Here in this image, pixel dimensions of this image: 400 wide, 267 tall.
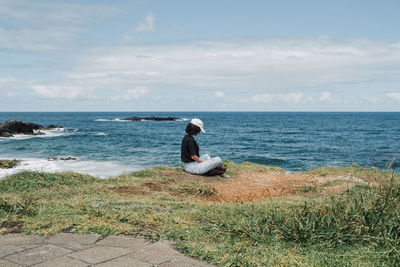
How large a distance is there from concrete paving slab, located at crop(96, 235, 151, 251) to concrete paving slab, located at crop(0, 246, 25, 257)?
748 millimetres

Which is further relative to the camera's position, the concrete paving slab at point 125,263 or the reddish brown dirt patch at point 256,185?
the reddish brown dirt patch at point 256,185

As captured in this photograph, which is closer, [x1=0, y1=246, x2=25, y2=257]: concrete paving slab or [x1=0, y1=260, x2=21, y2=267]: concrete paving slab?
[x1=0, y1=260, x2=21, y2=267]: concrete paving slab

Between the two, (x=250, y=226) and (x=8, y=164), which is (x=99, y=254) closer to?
(x=250, y=226)

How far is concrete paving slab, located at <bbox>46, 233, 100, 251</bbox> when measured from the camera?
341cm

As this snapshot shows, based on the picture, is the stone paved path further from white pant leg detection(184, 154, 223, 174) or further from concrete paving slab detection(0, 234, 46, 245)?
white pant leg detection(184, 154, 223, 174)

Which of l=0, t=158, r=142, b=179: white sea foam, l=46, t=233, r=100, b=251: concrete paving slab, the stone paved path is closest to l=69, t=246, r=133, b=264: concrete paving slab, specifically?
the stone paved path

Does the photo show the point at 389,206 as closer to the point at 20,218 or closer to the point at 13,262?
the point at 13,262

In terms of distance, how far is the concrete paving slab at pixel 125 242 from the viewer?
11.2ft

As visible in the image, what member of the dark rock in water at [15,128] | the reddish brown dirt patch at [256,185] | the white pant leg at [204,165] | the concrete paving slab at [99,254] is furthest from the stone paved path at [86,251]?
the dark rock in water at [15,128]

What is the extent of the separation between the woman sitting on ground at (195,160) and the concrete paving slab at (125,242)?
5791mm

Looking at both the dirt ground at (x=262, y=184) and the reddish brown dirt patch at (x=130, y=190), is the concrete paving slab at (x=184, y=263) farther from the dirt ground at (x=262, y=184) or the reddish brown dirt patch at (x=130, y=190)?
the dirt ground at (x=262, y=184)

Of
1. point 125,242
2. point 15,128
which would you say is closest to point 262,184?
point 125,242

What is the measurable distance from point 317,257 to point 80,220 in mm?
2675

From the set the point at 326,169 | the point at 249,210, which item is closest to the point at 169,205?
the point at 249,210
